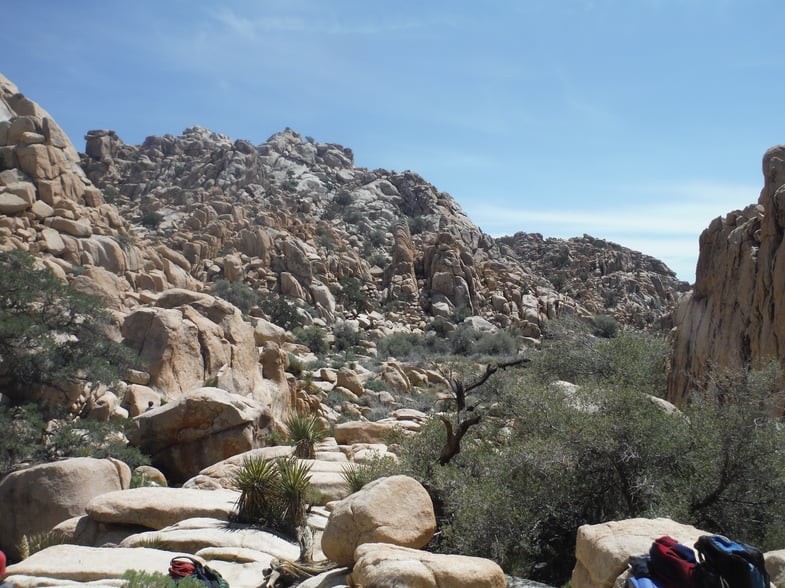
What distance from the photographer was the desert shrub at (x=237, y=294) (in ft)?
130

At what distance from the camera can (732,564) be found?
433cm

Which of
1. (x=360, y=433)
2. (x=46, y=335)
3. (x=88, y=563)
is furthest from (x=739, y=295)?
(x=46, y=335)

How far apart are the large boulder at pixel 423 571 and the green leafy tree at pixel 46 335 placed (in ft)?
34.3

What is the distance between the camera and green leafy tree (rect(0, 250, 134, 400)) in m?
13.7

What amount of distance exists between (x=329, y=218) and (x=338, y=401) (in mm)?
45586

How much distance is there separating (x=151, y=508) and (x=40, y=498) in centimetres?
232

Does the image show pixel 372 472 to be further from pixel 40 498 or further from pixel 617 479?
pixel 40 498

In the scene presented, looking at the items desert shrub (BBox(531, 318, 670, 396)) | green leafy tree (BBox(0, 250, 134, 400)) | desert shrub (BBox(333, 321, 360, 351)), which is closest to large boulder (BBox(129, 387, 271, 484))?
green leafy tree (BBox(0, 250, 134, 400))

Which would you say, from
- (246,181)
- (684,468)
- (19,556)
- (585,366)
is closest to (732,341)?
(684,468)

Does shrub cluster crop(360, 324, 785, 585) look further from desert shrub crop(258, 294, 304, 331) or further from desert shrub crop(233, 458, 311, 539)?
desert shrub crop(258, 294, 304, 331)

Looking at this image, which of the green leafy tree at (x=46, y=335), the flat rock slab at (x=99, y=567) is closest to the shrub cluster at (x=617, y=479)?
the flat rock slab at (x=99, y=567)

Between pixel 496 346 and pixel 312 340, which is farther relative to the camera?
pixel 496 346

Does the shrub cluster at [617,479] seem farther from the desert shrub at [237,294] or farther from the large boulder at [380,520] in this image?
the desert shrub at [237,294]

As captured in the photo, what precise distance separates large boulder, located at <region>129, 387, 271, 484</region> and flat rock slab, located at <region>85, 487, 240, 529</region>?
405 cm
